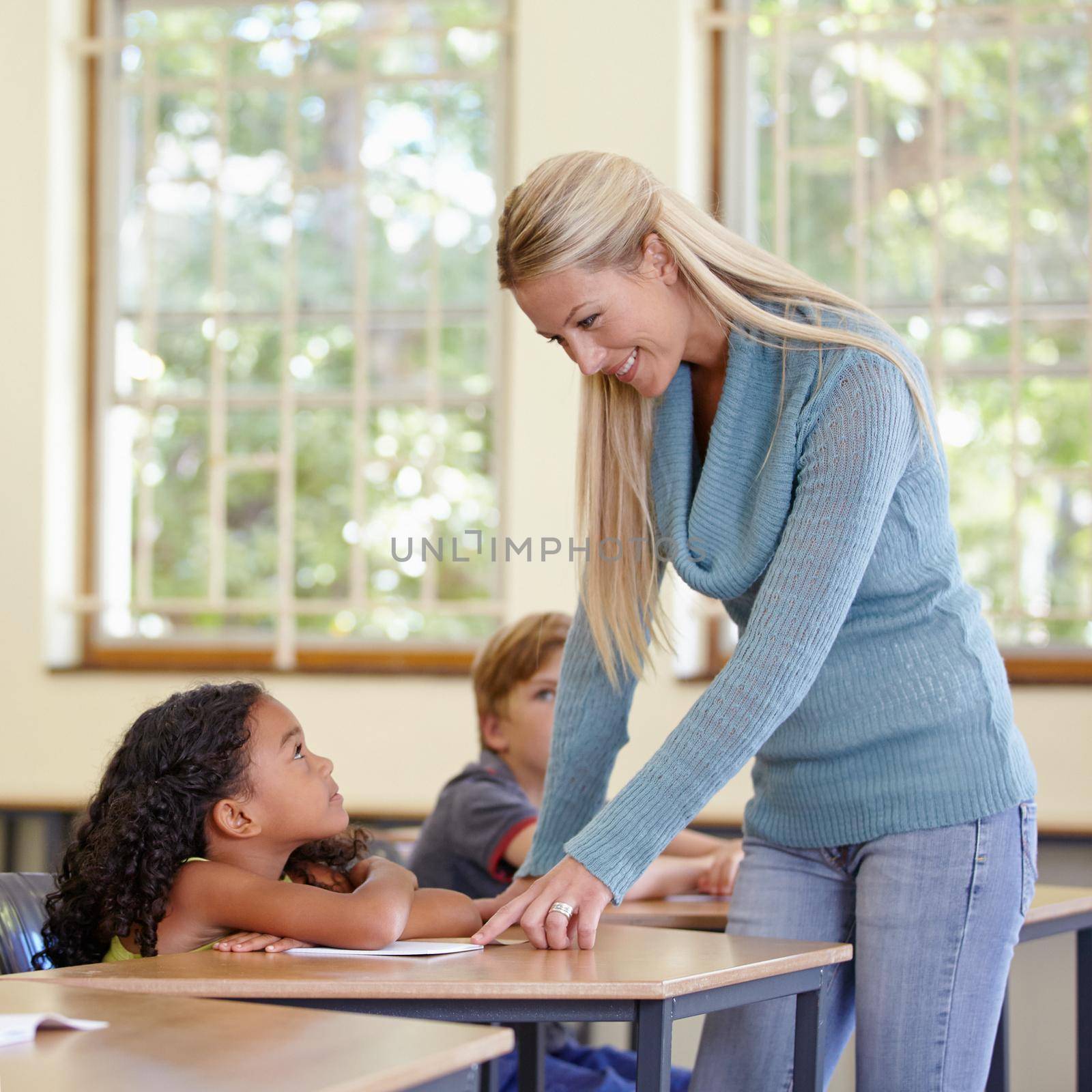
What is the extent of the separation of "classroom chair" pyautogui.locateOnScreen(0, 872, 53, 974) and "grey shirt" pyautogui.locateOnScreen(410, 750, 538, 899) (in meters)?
0.63

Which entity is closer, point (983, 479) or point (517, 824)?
point (517, 824)

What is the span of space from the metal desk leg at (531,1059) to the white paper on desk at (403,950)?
25.1 inches

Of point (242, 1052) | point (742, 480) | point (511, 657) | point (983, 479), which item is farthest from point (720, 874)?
point (983, 479)

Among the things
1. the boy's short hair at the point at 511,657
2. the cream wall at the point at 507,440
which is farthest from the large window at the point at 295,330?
the boy's short hair at the point at 511,657

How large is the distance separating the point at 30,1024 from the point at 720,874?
140 centimetres

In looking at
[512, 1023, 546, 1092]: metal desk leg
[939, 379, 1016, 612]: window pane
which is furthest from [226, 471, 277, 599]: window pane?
[512, 1023, 546, 1092]: metal desk leg

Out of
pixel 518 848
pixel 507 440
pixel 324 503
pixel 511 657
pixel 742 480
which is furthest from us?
pixel 324 503

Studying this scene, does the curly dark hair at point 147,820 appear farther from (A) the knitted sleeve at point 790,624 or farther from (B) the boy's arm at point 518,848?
(B) the boy's arm at point 518,848

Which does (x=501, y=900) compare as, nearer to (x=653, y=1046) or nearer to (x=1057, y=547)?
(x=653, y=1046)

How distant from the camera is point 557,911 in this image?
1.35 metres

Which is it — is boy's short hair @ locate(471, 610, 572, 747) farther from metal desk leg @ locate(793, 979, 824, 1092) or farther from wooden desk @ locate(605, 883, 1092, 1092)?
metal desk leg @ locate(793, 979, 824, 1092)

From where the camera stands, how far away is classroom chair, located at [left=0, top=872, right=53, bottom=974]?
5.48ft

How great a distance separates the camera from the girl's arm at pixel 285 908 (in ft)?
4.70

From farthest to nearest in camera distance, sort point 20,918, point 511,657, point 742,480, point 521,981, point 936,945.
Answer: point 511,657 < point 20,918 < point 742,480 < point 936,945 < point 521,981
